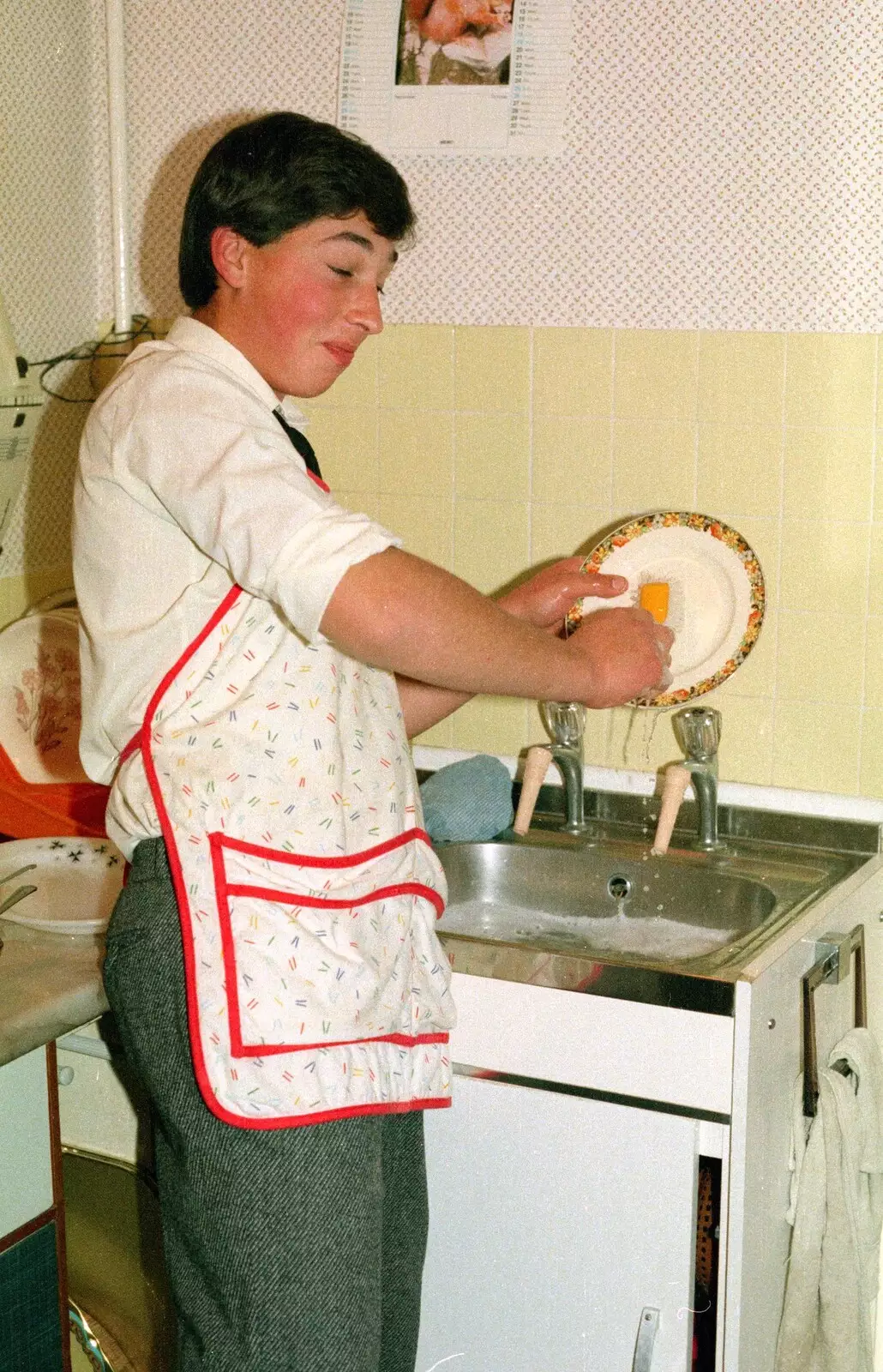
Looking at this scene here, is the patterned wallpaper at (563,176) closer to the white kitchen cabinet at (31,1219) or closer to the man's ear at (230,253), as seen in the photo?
the man's ear at (230,253)

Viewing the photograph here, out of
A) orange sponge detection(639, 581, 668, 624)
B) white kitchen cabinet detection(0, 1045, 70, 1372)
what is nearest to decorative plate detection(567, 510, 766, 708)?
orange sponge detection(639, 581, 668, 624)

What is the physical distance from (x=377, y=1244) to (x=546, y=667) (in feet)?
1.67

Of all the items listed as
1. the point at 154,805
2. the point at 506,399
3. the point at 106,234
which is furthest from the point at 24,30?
the point at 154,805

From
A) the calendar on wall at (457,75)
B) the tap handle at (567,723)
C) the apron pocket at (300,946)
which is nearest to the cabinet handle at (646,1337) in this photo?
the apron pocket at (300,946)

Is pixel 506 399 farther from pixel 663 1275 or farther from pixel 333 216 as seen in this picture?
pixel 663 1275

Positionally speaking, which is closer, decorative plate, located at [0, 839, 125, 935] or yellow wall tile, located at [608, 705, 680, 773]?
decorative plate, located at [0, 839, 125, 935]

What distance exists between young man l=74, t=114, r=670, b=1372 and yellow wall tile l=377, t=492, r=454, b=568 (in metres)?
0.77

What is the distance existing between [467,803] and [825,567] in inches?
21.1

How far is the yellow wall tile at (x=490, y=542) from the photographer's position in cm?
205

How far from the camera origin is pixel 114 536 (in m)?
1.23

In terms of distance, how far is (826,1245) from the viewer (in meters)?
1.64

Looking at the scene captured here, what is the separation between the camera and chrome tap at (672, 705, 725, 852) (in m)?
1.92

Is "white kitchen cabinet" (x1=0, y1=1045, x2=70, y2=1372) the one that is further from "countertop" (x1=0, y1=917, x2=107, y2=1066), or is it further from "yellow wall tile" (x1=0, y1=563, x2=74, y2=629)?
"yellow wall tile" (x1=0, y1=563, x2=74, y2=629)

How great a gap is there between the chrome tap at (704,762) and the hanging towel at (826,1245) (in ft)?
1.17
